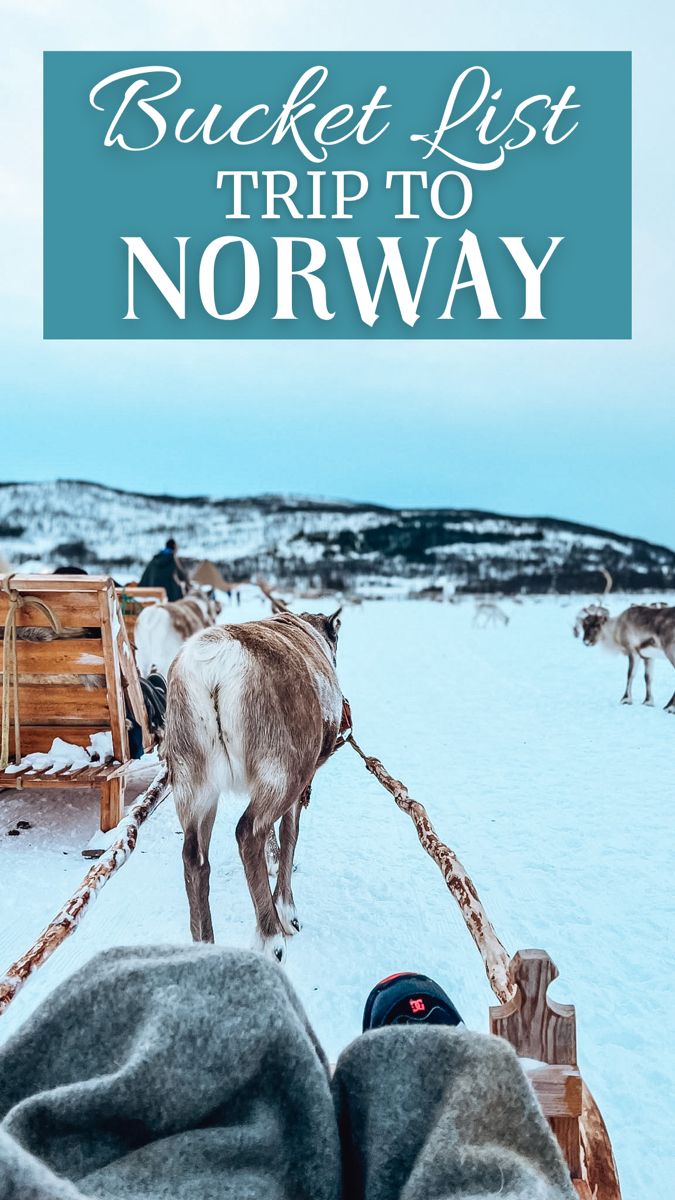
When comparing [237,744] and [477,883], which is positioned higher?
[237,744]

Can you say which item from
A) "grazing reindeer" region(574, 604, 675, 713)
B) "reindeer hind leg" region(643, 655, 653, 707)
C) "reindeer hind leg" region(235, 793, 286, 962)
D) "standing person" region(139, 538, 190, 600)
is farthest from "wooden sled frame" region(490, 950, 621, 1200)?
"standing person" region(139, 538, 190, 600)

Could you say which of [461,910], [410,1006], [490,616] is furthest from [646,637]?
[490,616]

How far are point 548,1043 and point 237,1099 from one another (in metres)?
0.65

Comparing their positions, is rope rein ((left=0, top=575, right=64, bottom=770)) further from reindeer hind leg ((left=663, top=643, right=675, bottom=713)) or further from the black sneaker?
reindeer hind leg ((left=663, top=643, right=675, bottom=713))

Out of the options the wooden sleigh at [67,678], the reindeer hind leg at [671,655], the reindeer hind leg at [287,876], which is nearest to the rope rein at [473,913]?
the reindeer hind leg at [287,876]

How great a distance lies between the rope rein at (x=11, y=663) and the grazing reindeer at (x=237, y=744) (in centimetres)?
196

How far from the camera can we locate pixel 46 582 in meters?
5.02

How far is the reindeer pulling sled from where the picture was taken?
4.57 feet

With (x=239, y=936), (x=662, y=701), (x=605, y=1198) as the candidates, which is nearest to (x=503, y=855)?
(x=239, y=936)

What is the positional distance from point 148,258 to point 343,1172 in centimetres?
1446

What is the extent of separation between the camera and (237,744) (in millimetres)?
3432

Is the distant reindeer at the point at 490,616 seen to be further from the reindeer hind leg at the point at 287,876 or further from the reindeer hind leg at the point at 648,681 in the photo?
the reindeer hind leg at the point at 287,876

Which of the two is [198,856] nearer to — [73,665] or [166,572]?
[73,665]

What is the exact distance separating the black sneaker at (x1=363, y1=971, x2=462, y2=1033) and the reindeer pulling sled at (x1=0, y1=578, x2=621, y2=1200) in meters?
0.15
